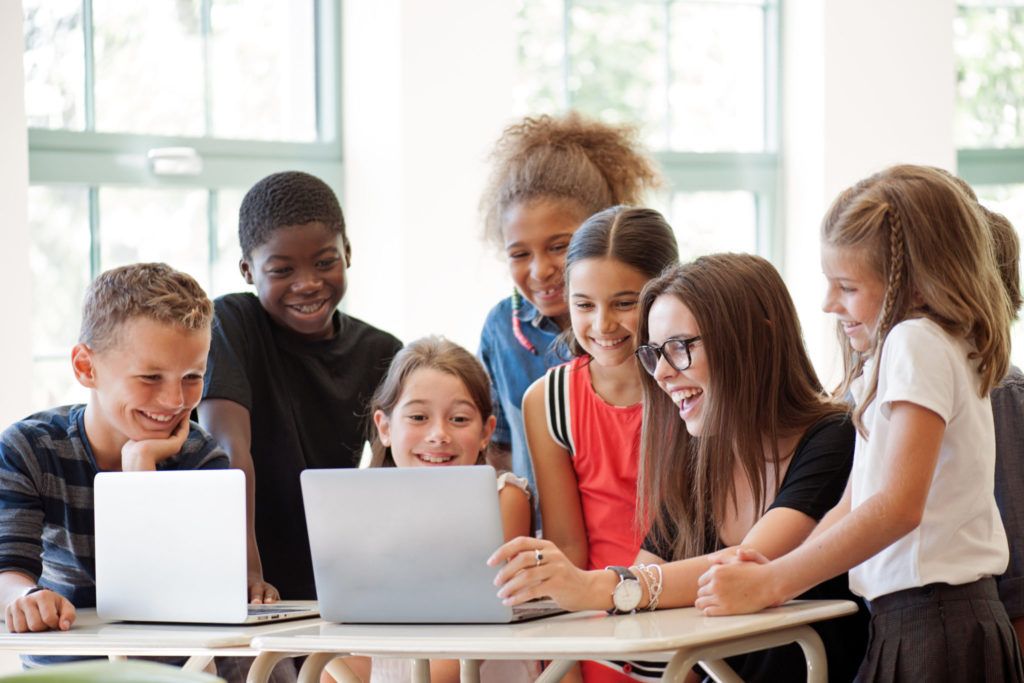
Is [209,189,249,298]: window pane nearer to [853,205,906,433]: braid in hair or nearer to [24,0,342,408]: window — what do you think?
[24,0,342,408]: window

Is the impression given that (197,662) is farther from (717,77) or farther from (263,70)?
(717,77)

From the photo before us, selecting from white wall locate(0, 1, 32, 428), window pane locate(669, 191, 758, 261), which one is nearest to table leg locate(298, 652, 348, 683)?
white wall locate(0, 1, 32, 428)

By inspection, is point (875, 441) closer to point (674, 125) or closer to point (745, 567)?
point (745, 567)

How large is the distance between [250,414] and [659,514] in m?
0.97

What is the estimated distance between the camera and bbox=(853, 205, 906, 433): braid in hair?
1949 mm

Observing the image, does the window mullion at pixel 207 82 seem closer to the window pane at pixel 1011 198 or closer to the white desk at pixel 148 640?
the white desk at pixel 148 640

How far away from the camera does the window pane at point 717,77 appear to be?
520 centimetres

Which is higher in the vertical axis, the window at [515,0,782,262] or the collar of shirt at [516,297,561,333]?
the window at [515,0,782,262]

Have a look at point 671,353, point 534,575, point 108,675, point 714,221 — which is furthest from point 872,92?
point 108,675

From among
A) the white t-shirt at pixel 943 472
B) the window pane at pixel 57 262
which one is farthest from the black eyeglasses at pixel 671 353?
the window pane at pixel 57 262

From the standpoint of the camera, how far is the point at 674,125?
5.19 metres

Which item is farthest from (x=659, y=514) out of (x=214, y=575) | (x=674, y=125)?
(x=674, y=125)

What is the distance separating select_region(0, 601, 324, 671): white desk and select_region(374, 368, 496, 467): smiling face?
579mm

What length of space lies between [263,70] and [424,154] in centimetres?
63
